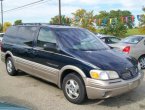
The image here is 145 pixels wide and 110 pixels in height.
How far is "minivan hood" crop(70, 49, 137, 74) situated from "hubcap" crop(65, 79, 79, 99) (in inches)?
23.4

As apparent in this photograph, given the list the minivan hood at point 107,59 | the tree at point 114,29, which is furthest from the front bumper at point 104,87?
the tree at point 114,29

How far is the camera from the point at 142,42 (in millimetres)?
10820

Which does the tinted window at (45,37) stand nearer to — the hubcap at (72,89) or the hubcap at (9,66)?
the hubcap at (72,89)

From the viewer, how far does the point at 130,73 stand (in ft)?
19.6

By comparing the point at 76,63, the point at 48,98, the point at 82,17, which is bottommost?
the point at 48,98

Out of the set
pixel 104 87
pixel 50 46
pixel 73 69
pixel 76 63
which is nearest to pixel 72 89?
pixel 73 69

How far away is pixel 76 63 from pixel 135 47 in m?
5.33

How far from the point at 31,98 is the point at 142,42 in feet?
20.0

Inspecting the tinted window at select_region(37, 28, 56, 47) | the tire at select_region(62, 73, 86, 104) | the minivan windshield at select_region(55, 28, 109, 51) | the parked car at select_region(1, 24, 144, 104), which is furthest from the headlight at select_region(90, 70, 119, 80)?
the tinted window at select_region(37, 28, 56, 47)

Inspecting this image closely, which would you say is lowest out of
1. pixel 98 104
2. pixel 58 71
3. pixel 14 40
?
pixel 98 104

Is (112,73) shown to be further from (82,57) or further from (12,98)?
(12,98)

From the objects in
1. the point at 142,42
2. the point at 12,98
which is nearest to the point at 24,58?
the point at 12,98

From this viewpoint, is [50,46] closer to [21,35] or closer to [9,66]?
[21,35]

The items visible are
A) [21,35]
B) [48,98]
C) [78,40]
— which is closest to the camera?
[48,98]
